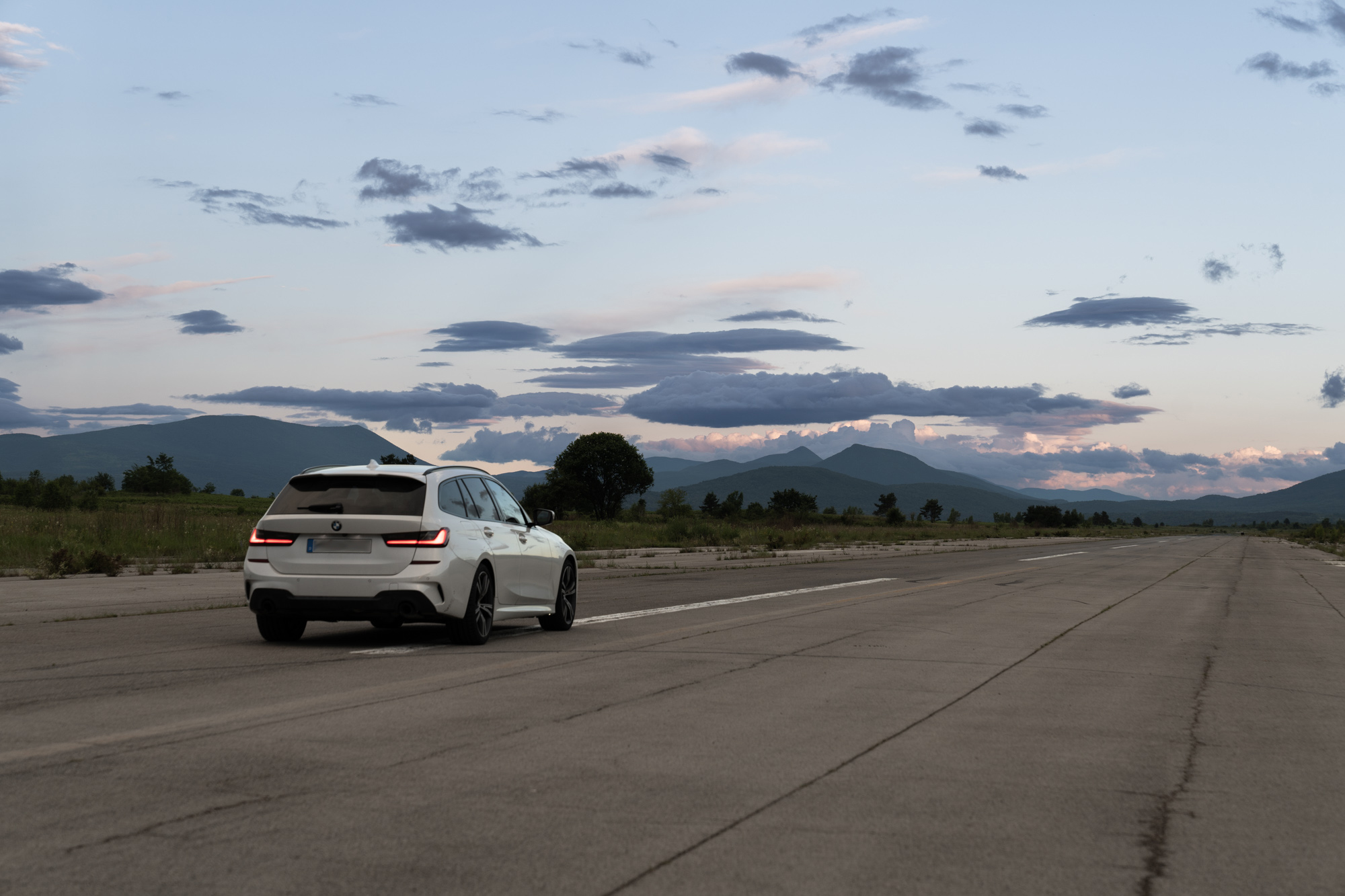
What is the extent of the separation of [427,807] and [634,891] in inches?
57.8

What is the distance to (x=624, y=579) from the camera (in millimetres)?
25438

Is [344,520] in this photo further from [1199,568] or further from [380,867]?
[1199,568]

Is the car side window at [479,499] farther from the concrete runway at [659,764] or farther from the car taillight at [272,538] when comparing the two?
the car taillight at [272,538]

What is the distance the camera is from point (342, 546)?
11344 millimetres

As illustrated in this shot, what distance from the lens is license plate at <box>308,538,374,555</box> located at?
37.1ft

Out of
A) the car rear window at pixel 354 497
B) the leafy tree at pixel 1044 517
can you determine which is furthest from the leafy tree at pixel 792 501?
the car rear window at pixel 354 497

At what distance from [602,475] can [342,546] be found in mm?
112189

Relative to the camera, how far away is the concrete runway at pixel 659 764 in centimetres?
450

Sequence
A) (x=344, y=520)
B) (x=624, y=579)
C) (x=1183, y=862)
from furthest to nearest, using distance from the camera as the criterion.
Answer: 1. (x=624, y=579)
2. (x=344, y=520)
3. (x=1183, y=862)

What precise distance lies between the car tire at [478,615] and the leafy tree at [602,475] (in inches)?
4304

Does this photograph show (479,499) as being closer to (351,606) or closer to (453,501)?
(453,501)

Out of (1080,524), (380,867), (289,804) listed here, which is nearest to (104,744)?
(289,804)

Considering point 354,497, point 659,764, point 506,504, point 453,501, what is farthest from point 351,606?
point 659,764

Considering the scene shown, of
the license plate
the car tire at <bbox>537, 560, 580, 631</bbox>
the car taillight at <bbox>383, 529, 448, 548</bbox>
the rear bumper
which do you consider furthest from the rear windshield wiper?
the car tire at <bbox>537, 560, 580, 631</bbox>
